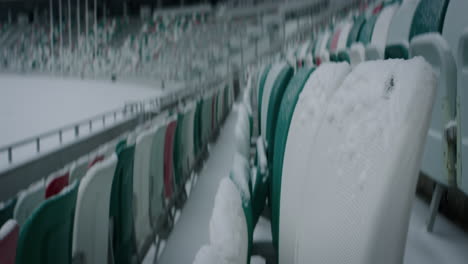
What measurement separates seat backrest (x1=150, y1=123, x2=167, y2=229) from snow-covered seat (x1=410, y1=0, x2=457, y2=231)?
1.85 feet

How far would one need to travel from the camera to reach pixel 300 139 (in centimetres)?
37

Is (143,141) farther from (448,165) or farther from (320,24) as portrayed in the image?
(320,24)

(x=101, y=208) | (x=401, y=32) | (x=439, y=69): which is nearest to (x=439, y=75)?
(x=439, y=69)

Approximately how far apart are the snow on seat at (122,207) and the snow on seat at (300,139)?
411 millimetres

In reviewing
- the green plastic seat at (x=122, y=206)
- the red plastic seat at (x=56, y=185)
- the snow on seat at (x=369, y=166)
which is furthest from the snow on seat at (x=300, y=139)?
the red plastic seat at (x=56, y=185)

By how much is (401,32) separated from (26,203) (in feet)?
2.29

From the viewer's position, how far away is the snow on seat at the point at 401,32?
0.69 metres

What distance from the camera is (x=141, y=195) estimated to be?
884 mm

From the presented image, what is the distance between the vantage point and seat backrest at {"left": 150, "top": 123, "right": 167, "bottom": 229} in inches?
38.2

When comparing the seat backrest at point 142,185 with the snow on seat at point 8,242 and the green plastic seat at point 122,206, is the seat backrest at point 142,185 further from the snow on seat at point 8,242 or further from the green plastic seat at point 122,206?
the snow on seat at point 8,242

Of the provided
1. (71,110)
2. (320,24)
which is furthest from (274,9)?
(71,110)

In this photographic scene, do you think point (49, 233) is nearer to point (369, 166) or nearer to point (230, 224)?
point (230, 224)

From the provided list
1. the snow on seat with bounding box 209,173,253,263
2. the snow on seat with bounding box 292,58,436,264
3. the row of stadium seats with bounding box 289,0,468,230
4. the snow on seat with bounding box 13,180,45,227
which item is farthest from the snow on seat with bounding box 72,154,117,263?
the row of stadium seats with bounding box 289,0,468,230

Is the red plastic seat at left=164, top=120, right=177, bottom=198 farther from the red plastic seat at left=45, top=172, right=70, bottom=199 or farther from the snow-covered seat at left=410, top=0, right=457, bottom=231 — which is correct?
the snow-covered seat at left=410, top=0, right=457, bottom=231
